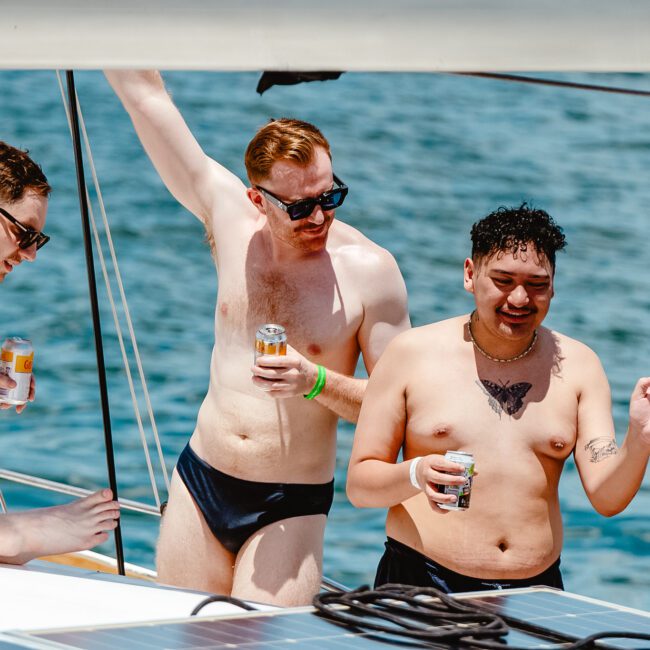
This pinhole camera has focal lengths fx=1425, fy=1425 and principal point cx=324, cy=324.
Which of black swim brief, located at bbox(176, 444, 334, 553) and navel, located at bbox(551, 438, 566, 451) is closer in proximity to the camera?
navel, located at bbox(551, 438, 566, 451)

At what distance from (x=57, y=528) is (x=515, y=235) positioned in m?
1.23

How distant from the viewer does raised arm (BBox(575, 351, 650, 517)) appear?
112 inches

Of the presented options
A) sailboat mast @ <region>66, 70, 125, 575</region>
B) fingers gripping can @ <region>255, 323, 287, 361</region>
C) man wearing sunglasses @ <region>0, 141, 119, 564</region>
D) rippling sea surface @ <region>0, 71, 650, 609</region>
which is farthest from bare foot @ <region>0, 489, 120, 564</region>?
rippling sea surface @ <region>0, 71, 650, 609</region>

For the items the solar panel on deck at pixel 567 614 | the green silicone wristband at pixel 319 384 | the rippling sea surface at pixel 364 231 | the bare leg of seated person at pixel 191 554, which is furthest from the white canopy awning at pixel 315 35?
the rippling sea surface at pixel 364 231

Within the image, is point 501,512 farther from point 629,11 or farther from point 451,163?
point 451,163

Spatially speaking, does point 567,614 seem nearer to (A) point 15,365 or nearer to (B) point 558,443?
(B) point 558,443

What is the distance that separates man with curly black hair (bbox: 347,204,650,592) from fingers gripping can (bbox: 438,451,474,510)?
0.75ft

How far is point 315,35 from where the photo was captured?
2189 millimetres

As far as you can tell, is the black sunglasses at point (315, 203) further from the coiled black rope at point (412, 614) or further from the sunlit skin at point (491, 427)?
the coiled black rope at point (412, 614)

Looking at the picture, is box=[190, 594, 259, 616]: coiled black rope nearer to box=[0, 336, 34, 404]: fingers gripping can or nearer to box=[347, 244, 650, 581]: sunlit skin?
box=[347, 244, 650, 581]: sunlit skin

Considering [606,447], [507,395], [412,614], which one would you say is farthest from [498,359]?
[412,614]

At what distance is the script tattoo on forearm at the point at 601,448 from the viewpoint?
3039 millimetres

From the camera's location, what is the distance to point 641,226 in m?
15.0

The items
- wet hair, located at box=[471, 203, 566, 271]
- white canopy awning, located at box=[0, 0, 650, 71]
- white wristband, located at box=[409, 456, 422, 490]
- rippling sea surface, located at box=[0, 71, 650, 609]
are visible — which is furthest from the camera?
rippling sea surface, located at box=[0, 71, 650, 609]
